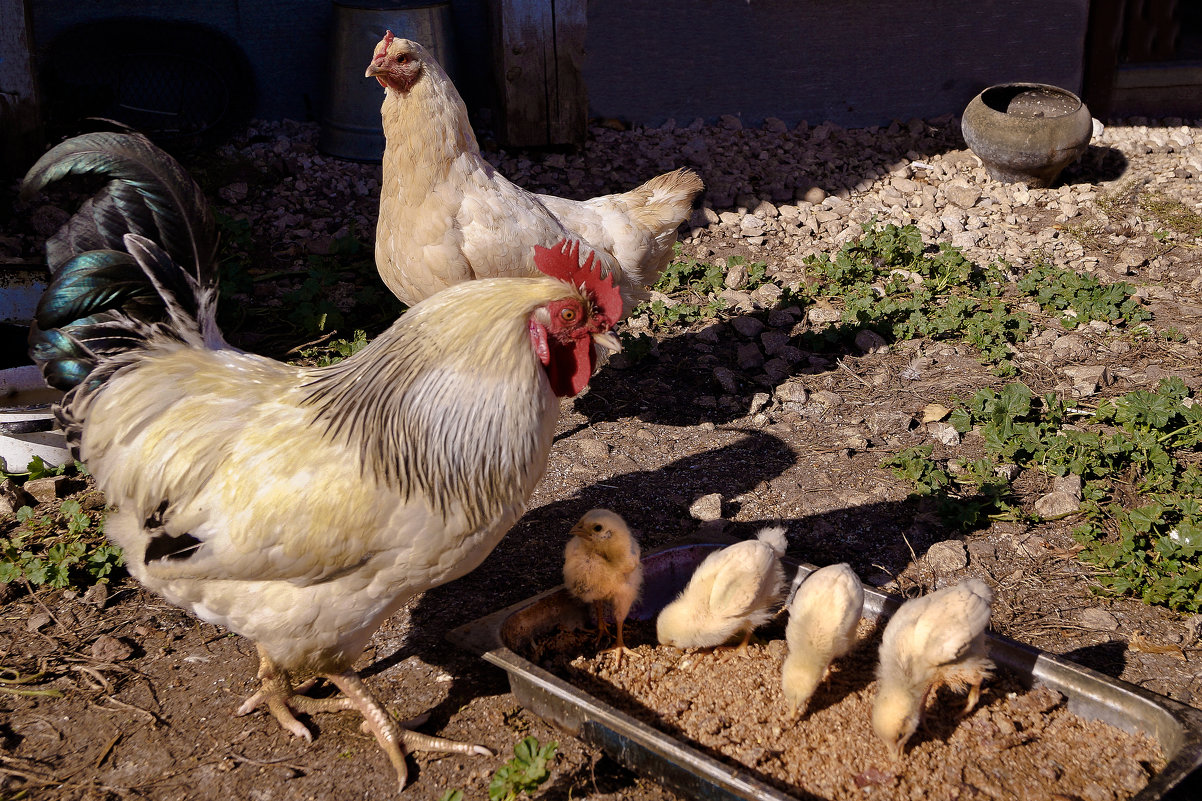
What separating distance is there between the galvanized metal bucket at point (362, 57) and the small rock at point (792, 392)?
427 centimetres

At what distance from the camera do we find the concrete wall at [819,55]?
882cm

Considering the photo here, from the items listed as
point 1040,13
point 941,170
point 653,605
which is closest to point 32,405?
point 653,605

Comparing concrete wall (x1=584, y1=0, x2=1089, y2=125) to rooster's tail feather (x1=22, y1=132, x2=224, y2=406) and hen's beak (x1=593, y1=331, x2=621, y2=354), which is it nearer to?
rooster's tail feather (x1=22, y1=132, x2=224, y2=406)

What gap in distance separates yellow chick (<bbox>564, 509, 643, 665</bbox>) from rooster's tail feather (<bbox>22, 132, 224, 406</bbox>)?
1.58 meters

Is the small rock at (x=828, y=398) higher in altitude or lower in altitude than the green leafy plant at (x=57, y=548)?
higher

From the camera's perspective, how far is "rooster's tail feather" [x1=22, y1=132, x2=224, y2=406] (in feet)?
11.2

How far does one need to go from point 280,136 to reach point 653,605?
6.34 meters

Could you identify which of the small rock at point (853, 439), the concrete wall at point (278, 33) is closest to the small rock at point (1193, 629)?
the small rock at point (853, 439)

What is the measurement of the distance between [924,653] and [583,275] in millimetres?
1584

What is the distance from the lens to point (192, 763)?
326cm

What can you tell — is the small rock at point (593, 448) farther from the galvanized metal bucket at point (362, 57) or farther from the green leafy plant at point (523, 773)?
the galvanized metal bucket at point (362, 57)

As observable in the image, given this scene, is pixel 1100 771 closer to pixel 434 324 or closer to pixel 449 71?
pixel 434 324

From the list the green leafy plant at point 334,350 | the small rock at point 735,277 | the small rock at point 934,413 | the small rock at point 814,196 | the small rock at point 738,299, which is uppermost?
the small rock at point 814,196

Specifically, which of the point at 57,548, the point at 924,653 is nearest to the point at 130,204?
the point at 57,548
